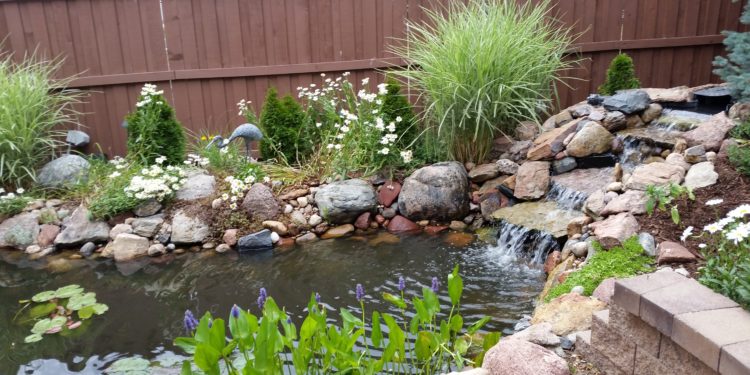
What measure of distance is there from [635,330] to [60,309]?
316 centimetres

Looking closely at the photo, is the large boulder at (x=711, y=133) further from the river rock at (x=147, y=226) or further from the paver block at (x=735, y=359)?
the river rock at (x=147, y=226)

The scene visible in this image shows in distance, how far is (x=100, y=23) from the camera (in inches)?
227

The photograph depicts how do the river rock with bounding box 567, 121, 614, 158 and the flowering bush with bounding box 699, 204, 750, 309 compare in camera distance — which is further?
the river rock with bounding box 567, 121, 614, 158

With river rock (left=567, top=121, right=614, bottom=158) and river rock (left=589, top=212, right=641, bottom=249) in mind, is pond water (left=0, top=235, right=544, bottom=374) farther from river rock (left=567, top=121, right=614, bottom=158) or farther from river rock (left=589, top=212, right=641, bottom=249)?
river rock (left=567, top=121, right=614, bottom=158)

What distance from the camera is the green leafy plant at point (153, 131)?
16.6 feet

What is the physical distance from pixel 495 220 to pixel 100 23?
4.29 m

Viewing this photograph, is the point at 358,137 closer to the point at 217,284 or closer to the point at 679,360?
the point at 217,284

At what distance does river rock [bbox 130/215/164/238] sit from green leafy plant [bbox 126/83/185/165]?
0.64 metres

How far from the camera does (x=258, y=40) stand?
5836 millimetres

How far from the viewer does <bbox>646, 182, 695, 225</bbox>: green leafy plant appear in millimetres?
3090

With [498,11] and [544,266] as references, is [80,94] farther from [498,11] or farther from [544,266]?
[544,266]

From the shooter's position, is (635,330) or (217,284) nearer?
(635,330)

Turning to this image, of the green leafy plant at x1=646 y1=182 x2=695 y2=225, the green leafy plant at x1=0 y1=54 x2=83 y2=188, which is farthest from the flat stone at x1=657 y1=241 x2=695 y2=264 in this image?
the green leafy plant at x1=0 y1=54 x2=83 y2=188

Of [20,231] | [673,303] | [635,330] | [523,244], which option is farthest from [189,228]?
[673,303]
